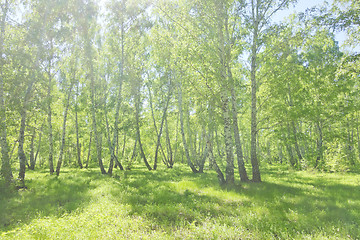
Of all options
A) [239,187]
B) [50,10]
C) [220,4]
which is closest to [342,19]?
[220,4]

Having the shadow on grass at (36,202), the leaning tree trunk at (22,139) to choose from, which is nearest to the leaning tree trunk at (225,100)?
the shadow on grass at (36,202)

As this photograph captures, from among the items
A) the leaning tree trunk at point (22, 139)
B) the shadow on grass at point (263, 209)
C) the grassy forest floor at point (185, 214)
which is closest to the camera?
the grassy forest floor at point (185, 214)

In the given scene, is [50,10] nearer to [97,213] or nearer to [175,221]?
[97,213]

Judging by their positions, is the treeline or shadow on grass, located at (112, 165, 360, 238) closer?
shadow on grass, located at (112, 165, 360, 238)

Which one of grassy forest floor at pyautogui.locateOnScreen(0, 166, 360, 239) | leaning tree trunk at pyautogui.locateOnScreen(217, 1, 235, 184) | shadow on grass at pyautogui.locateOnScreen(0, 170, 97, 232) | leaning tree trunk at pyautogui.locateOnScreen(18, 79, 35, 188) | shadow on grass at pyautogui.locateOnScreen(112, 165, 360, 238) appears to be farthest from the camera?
leaning tree trunk at pyautogui.locateOnScreen(18, 79, 35, 188)

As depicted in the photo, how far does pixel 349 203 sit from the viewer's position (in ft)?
25.5

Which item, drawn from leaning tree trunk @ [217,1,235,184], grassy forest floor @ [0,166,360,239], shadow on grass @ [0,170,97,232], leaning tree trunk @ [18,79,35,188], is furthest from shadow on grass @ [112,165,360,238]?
leaning tree trunk @ [18,79,35,188]

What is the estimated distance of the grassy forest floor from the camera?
531 cm

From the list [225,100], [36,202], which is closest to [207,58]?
[225,100]

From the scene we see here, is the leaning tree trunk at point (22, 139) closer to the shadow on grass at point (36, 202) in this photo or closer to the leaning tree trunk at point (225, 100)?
the shadow on grass at point (36, 202)

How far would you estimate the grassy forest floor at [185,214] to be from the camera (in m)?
5.31

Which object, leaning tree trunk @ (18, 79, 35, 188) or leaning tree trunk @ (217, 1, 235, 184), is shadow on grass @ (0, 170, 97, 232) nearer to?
leaning tree trunk @ (18, 79, 35, 188)

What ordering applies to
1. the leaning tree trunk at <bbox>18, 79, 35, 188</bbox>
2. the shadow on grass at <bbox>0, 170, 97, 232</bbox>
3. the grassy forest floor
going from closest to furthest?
the grassy forest floor, the shadow on grass at <bbox>0, 170, 97, 232</bbox>, the leaning tree trunk at <bbox>18, 79, 35, 188</bbox>

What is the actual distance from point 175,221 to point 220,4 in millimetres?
11626
